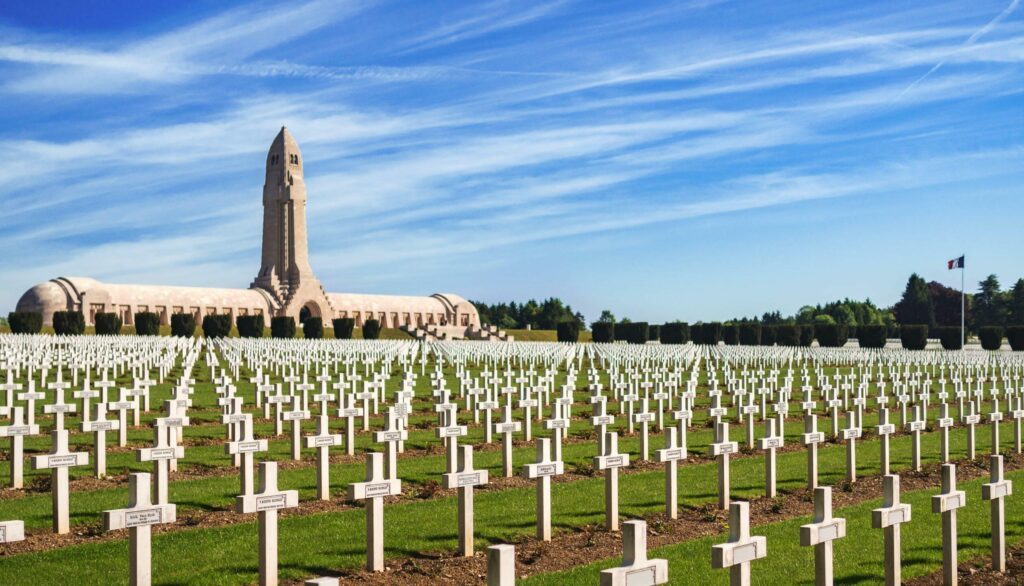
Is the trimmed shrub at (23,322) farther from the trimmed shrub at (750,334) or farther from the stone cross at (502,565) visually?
the stone cross at (502,565)

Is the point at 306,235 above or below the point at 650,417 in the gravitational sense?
above

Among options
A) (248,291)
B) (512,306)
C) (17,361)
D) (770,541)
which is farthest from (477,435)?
(512,306)

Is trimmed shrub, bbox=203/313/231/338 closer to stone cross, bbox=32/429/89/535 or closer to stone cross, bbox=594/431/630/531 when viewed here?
stone cross, bbox=32/429/89/535

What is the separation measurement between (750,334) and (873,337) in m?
7.24

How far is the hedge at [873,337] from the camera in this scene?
2285 inches

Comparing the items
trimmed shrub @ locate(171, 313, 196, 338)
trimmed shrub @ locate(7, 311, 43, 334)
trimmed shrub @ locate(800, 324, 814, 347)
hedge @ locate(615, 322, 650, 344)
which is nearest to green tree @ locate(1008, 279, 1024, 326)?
trimmed shrub @ locate(800, 324, 814, 347)

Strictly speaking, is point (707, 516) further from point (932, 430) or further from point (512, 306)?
point (512, 306)

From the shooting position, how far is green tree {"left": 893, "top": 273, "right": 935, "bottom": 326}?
94188 millimetres

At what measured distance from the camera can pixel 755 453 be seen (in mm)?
13773

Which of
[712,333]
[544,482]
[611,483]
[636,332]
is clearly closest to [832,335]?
[712,333]

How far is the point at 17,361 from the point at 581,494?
1829 centimetres

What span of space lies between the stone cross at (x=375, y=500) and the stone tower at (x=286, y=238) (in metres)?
72.2

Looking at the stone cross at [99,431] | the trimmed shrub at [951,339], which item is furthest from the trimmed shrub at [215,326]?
the stone cross at [99,431]

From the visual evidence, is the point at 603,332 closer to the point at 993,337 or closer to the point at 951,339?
the point at 951,339
